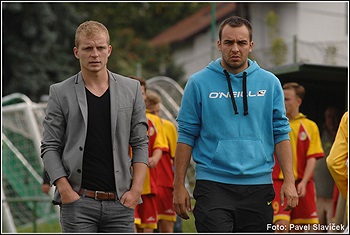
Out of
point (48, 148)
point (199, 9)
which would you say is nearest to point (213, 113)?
point (48, 148)

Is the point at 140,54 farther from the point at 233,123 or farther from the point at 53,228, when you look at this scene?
the point at 233,123

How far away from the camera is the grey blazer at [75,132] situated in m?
6.87

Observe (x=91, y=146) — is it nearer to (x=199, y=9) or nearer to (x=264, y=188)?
(x=264, y=188)

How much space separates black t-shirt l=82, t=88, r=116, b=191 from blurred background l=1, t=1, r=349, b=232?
22.0 feet

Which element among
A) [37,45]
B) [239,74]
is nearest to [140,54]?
[37,45]

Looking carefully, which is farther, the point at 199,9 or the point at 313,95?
the point at 199,9

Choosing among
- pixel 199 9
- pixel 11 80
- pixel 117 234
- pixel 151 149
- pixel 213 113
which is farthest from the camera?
pixel 199 9

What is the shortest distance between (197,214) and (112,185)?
0.75 meters

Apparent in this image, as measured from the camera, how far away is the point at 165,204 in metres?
12.7

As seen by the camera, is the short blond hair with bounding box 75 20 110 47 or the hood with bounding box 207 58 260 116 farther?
the hood with bounding box 207 58 260 116

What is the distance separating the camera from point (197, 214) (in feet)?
23.7

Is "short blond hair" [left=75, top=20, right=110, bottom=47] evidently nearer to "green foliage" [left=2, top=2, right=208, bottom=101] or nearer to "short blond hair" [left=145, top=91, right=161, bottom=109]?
"short blond hair" [left=145, top=91, right=161, bottom=109]

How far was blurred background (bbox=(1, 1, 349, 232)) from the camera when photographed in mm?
15659

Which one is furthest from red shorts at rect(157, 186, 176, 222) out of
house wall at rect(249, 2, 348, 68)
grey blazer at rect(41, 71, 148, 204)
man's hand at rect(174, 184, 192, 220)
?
house wall at rect(249, 2, 348, 68)
